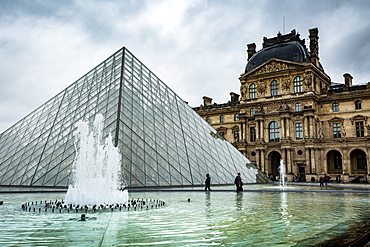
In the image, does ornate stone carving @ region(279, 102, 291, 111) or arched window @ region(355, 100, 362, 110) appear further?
ornate stone carving @ region(279, 102, 291, 111)

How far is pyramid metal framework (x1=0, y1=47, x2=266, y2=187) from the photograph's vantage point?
17109 millimetres

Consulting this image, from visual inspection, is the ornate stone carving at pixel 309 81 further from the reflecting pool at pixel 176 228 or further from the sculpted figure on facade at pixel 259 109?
the reflecting pool at pixel 176 228

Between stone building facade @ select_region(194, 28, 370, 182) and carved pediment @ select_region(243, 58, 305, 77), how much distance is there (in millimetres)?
134

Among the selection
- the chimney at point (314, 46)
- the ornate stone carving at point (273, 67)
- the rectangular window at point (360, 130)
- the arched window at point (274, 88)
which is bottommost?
the rectangular window at point (360, 130)

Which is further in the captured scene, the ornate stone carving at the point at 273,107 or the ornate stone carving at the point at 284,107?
the ornate stone carving at the point at 273,107

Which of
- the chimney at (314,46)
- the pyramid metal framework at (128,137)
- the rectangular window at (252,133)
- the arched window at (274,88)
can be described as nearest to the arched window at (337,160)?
the rectangular window at (252,133)

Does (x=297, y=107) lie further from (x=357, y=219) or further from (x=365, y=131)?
(x=357, y=219)

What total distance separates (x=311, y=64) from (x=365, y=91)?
23.7 ft

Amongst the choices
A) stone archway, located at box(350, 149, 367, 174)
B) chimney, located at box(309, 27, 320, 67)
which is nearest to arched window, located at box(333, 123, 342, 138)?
stone archway, located at box(350, 149, 367, 174)

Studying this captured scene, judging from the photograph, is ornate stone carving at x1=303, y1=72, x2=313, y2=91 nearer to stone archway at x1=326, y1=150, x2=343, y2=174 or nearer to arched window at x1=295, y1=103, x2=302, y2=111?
arched window at x1=295, y1=103, x2=302, y2=111

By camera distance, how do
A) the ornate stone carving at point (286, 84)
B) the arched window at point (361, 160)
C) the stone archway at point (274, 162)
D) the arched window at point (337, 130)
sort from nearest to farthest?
the arched window at point (361, 160) < the arched window at point (337, 130) < the ornate stone carving at point (286, 84) < the stone archway at point (274, 162)

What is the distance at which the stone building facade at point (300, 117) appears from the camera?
41500 millimetres

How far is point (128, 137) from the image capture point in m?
17.9

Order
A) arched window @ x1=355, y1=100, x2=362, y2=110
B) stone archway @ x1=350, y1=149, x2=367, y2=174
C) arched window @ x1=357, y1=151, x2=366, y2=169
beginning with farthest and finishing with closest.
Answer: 1. arched window @ x1=357, y1=151, x2=366, y2=169
2. stone archway @ x1=350, y1=149, x2=367, y2=174
3. arched window @ x1=355, y1=100, x2=362, y2=110
